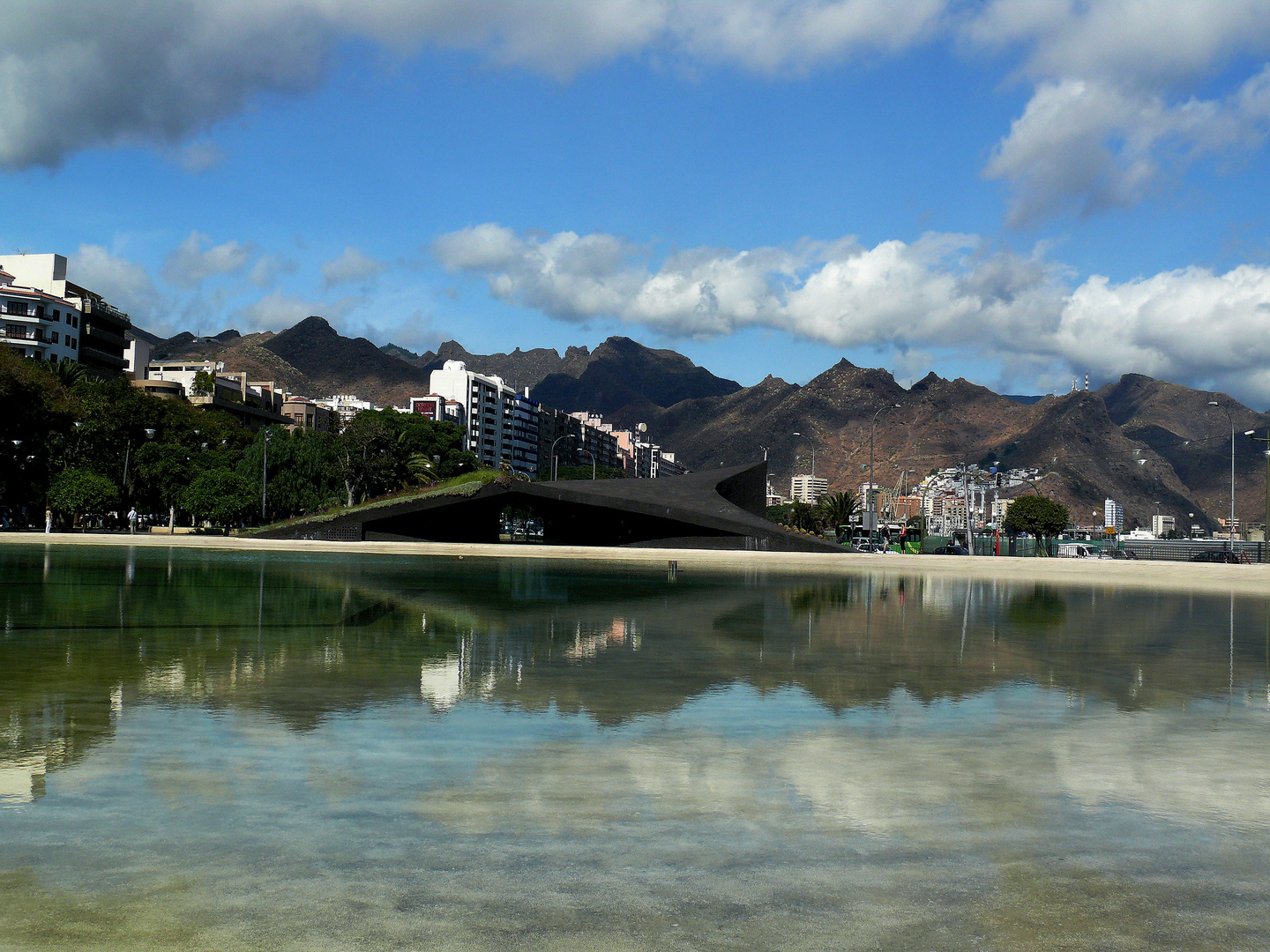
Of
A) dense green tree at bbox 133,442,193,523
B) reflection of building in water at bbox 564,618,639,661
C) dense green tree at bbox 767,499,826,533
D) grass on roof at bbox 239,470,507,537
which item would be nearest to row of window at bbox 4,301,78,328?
dense green tree at bbox 133,442,193,523

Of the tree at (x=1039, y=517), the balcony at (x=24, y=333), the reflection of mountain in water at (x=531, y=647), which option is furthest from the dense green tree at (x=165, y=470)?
the tree at (x=1039, y=517)

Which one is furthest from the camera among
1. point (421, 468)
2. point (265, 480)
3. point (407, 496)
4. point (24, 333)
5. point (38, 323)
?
point (38, 323)

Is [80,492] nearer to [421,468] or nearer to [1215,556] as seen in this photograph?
[421,468]

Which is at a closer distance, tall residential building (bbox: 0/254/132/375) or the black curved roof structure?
the black curved roof structure

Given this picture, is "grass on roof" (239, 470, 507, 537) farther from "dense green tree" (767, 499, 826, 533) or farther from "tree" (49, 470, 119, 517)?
"dense green tree" (767, 499, 826, 533)

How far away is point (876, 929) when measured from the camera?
4102 millimetres

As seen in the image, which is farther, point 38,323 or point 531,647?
point 38,323

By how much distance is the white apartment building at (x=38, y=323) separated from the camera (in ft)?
281

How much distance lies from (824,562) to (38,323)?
241 ft

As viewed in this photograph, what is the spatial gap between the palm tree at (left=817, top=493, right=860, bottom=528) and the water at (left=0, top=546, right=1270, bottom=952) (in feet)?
264

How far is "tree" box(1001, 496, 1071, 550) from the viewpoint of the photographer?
89188mm

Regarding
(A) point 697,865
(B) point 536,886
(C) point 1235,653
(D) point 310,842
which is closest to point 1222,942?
(A) point 697,865

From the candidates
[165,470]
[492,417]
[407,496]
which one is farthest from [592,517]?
[492,417]

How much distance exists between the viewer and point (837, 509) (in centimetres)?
9756
